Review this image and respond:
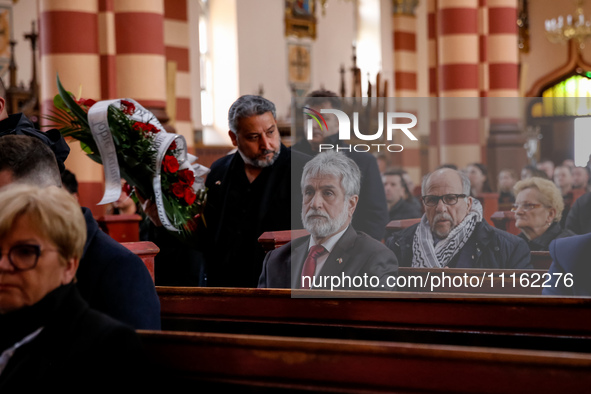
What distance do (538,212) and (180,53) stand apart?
423 inches

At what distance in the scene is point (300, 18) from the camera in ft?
54.6

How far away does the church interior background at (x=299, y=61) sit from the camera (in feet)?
23.7

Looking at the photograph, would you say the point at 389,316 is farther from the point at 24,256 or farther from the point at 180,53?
the point at 180,53

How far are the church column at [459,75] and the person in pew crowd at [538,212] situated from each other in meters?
8.18

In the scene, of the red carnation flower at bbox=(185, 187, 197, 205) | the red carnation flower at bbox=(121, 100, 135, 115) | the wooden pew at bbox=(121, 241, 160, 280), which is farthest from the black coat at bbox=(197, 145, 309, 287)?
the red carnation flower at bbox=(121, 100, 135, 115)

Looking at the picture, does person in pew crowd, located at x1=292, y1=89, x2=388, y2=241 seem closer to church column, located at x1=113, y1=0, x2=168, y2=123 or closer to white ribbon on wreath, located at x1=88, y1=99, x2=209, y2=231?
white ribbon on wreath, located at x1=88, y1=99, x2=209, y2=231

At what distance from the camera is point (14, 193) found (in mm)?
1941

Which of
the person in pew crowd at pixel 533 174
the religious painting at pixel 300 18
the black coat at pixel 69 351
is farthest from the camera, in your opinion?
the religious painting at pixel 300 18

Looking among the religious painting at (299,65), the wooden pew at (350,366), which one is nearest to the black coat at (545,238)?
the wooden pew at (350,366)

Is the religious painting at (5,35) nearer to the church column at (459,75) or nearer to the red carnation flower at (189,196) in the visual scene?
the church column at (459,75)

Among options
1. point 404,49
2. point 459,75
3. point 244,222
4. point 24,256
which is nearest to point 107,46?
point 244,222

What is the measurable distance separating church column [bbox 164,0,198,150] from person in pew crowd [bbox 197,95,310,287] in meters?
9.02

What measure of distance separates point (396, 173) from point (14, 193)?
17.7ft

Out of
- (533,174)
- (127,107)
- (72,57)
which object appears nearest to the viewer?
(127,107)
